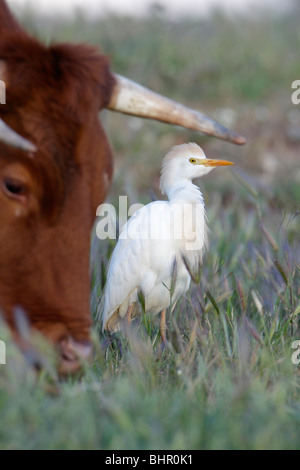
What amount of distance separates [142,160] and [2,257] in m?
6.20

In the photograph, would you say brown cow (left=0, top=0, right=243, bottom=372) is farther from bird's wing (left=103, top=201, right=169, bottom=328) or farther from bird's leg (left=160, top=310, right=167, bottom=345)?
bird's wing (left=103, top=201, right=169, bottom=328)

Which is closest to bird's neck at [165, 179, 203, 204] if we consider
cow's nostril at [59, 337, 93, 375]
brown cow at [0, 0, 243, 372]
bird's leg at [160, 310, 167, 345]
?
bird's leg at [160, 310, 167, 345]

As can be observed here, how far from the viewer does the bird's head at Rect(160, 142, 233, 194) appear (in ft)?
14.9

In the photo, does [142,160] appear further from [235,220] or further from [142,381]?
[142,381]

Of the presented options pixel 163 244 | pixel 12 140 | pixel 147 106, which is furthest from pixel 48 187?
pixel 163 244

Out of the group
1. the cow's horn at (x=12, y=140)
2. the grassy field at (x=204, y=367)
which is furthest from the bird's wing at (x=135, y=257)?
the cow's horn at (x=12, y=140)

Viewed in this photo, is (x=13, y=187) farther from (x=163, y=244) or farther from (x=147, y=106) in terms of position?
(x=163, y=244)

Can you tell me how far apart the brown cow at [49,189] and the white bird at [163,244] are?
5.11ft

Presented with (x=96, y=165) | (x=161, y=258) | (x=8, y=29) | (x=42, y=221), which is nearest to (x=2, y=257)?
(x=42, y=221)

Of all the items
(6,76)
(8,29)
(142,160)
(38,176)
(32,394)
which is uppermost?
(142,160)

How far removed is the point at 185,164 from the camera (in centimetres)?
454

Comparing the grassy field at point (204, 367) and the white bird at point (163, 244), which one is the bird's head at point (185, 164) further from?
the grassy field at point (204, 367)

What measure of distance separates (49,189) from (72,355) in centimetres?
60

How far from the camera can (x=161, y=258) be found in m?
4.40
